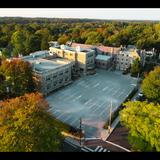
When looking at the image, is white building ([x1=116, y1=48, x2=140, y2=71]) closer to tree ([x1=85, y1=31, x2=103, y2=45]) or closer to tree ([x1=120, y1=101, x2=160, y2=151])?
tree ([x1=85, y1=31, x2=103, y2=45])

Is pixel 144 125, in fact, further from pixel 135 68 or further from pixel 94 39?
pixel 94 39

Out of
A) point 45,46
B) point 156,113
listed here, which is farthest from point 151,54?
point 156,113

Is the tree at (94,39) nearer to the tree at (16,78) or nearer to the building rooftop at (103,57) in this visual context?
the building rooftop at (103,57)

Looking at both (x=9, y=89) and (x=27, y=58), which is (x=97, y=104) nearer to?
(x=9, y=89)

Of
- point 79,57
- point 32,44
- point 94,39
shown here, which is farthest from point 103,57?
point 32,44

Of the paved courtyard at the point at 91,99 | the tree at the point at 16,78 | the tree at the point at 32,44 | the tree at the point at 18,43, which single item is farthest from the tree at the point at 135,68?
the tree at the point at 18,43

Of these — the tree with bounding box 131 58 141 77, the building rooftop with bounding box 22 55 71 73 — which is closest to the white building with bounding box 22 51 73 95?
the building rooftop with bounding box 22 55 71 73
